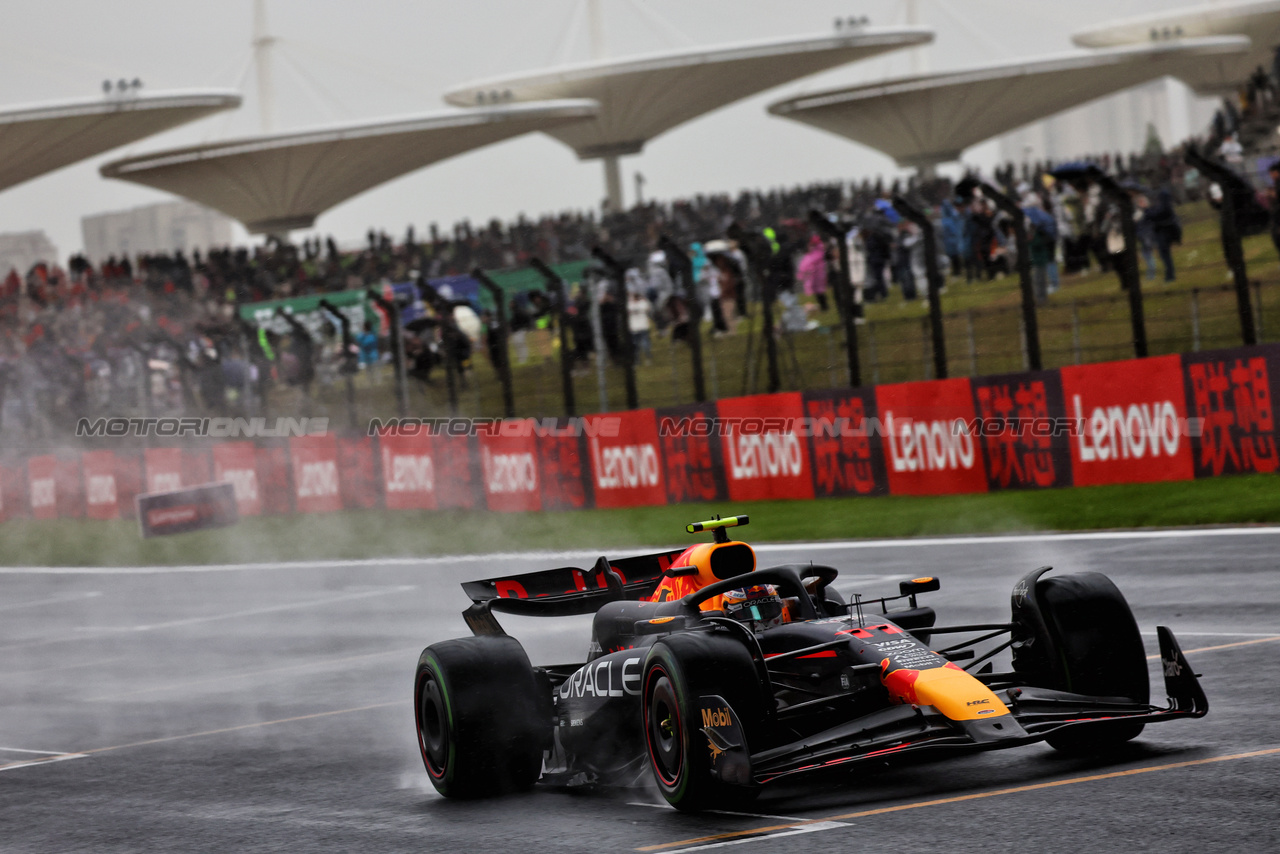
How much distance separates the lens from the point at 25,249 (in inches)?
5674

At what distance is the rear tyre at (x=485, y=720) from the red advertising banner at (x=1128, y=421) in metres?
11.2

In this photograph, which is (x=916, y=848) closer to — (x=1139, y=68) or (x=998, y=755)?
(x=998, y=755)

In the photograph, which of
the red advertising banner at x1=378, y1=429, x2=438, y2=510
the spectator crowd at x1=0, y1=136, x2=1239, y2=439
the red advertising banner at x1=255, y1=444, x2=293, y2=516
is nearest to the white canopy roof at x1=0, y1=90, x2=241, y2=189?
the spectator crowd at x1=0, y1=136, x2=1239, y2=439

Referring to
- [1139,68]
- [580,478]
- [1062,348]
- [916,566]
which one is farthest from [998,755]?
[1139,68]

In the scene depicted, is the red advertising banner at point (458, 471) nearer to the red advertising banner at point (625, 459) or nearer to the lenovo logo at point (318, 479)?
the red advertising banner at point (625, 459)

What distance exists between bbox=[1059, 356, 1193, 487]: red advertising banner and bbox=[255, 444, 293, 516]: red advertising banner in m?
15.3

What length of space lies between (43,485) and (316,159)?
1241 inches

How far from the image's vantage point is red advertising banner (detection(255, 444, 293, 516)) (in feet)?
97.0

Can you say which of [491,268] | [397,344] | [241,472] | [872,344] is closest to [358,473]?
[397,344]

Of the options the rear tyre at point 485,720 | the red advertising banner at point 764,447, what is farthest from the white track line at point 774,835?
the red advertising banner at point 764,447

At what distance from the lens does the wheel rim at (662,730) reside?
701 cm

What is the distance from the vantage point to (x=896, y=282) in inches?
1008

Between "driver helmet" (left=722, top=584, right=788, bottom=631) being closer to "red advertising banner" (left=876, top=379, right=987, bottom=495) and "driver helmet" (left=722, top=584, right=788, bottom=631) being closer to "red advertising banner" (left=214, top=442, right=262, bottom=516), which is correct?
"red advertising banner" (left=876, top=379, right=987, bottom=495)

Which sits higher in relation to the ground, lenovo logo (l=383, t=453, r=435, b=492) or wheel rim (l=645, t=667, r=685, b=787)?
lenovo logo (l=383, t=453, r=435, b=492)
